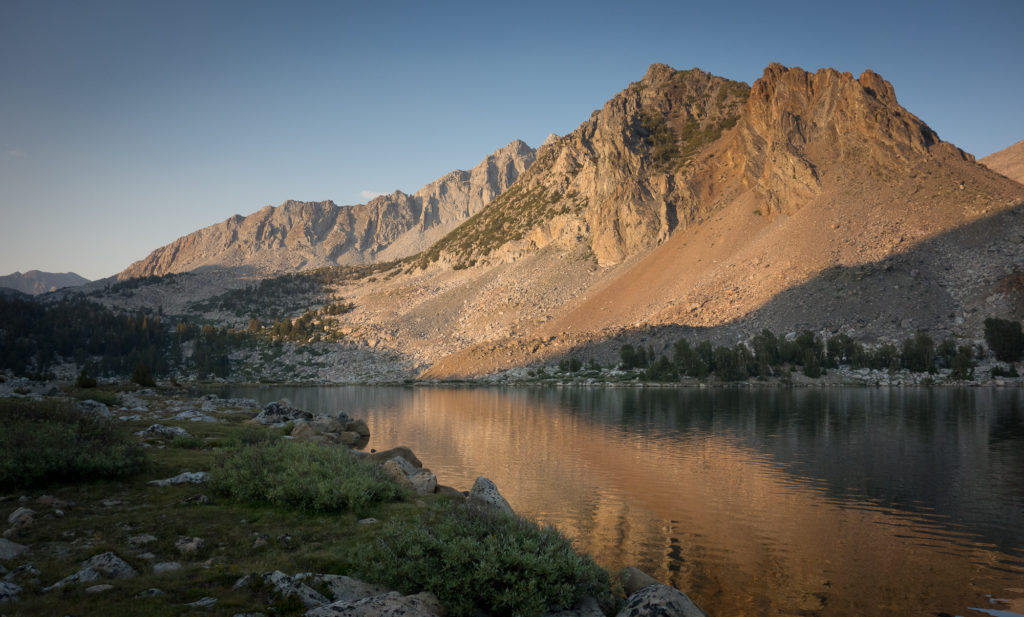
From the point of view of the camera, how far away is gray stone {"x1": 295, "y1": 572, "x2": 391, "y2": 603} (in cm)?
930

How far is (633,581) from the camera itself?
442 inches

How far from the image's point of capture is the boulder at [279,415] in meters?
38.7

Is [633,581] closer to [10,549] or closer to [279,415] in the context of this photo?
[10,549]

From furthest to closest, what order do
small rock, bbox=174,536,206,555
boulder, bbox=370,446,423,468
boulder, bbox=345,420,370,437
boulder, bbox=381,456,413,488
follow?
boulder, bbox=345,420,370,437, boulder, bbox=370,446,423,468, boulder, bbox=381,456,413,488, small rock, bbox=174,536,206,555

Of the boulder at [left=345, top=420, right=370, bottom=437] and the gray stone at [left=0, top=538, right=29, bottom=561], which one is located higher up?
the gray stone at [left=0, top=538, right=29, bottom=561]

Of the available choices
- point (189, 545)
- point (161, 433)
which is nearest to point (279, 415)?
point (161, 433)

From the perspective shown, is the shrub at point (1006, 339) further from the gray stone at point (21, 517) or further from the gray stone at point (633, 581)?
the gray stone at point (21, 517)

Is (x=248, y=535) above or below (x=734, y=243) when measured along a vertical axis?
below

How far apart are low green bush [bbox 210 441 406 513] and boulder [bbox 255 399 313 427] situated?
21306 millimetres

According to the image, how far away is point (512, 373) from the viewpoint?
112938mm

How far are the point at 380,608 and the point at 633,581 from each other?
5.52 meters

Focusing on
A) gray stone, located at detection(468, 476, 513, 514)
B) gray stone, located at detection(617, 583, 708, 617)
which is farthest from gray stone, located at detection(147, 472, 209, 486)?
gray stone, located at detection(617, 583, 708, 617)

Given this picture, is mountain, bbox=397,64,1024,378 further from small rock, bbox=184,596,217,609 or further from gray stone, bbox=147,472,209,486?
small rock, bbox=184,596,217,609

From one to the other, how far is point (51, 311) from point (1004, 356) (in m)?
237
